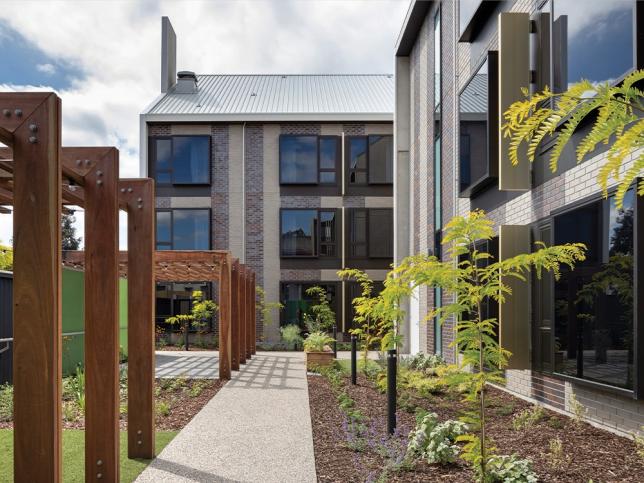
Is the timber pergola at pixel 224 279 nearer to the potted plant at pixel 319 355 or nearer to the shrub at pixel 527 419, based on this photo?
the potted plant at pixel 319 355

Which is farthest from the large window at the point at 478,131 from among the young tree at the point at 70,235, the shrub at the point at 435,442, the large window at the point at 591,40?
the young tree at the point at 70,235

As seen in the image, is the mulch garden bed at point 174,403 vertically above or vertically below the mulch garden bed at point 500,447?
below

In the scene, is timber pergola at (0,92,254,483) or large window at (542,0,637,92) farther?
large window at (542,0,637,92)

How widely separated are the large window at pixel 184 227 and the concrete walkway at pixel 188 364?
4.83 meters

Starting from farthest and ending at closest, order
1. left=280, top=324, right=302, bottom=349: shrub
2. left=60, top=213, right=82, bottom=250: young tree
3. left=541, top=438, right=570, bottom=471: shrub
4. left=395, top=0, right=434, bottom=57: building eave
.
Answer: left=60, top=213, right=82, bottom=250: young tree
left=280, top=324, right=302, bottom=349: shrub
left=395, top=0, right=434, bottom=57: building eave
left=541, top=438, right=570, bottom=471: shrub

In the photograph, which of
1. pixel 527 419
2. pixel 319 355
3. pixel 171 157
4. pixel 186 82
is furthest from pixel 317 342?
pixel 186 82

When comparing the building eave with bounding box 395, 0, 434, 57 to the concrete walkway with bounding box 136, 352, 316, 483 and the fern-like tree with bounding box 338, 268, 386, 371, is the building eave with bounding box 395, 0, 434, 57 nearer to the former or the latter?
the fern-like tree with bounding box 338, 268, 386, 371

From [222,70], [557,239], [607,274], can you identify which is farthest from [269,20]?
[222,70]

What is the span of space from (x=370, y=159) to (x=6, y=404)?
16.4 m

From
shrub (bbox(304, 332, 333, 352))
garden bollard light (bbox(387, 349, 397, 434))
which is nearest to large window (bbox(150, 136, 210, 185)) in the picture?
shrub (bbox(304, 332, 333, 352))

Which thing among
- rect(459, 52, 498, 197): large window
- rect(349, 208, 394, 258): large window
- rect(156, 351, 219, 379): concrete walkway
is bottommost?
rect(156, 351, 219, 379): concrete walkway

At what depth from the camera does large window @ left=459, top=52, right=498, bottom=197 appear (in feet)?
32.0

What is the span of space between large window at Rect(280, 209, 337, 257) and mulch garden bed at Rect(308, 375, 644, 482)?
1355cm

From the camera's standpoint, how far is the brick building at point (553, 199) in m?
6.37
